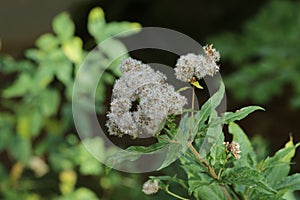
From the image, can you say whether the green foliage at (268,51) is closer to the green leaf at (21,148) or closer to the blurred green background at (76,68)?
the blurred green background at (76,68)

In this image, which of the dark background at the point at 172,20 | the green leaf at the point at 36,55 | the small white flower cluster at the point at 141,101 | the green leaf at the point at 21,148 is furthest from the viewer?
the dark background at the point at 172,20

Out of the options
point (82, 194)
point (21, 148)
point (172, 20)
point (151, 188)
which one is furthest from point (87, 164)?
point (172, 20)

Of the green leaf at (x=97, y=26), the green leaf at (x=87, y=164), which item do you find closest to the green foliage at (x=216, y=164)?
the green leaf at (x=97, y=26)

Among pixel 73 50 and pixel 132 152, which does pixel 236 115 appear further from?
pixel 73 50

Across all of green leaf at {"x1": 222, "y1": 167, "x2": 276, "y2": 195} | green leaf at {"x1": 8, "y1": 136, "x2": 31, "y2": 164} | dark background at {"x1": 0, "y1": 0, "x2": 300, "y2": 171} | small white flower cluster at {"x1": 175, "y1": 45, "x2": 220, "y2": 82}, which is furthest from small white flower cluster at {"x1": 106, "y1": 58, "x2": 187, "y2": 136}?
dark background at {"x1": 0, "y1": 0, "x2": 300, "y2": 171}

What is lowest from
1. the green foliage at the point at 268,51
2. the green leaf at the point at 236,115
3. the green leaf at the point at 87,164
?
the green leaf at the point at 236,115

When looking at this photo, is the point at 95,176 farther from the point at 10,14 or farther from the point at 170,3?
the point at 10,14
